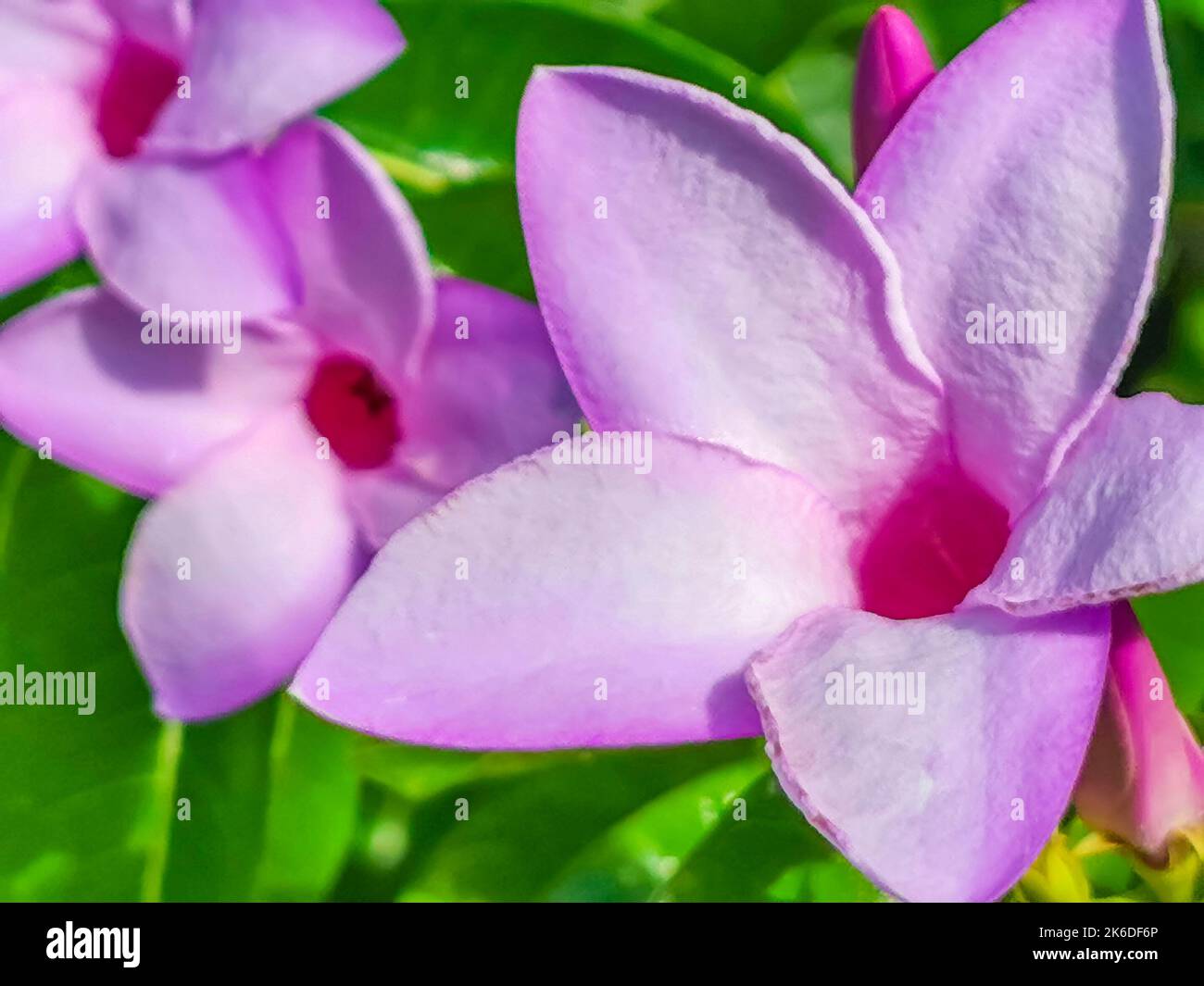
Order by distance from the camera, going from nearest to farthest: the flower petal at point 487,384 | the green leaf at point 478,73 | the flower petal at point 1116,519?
the flower petal at point 1116,519
the flower petal at point 487,384
the green leaf at point 478,73

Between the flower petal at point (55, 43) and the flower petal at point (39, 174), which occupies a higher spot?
the flower petal at point (55, 43)

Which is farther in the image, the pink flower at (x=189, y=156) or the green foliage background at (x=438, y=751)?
the green foliage background at (x=438, y=751)

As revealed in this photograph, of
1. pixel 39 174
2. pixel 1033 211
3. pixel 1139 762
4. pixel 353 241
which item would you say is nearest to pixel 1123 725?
pixel 1139 762

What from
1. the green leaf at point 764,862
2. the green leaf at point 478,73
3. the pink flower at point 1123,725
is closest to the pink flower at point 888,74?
the pink flower at point 1123,725

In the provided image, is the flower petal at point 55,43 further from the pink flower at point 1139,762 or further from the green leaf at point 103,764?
the pink flower at point 1139,762

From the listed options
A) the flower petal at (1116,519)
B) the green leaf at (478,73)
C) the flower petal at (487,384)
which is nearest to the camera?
the flower petal at (1116,519)
